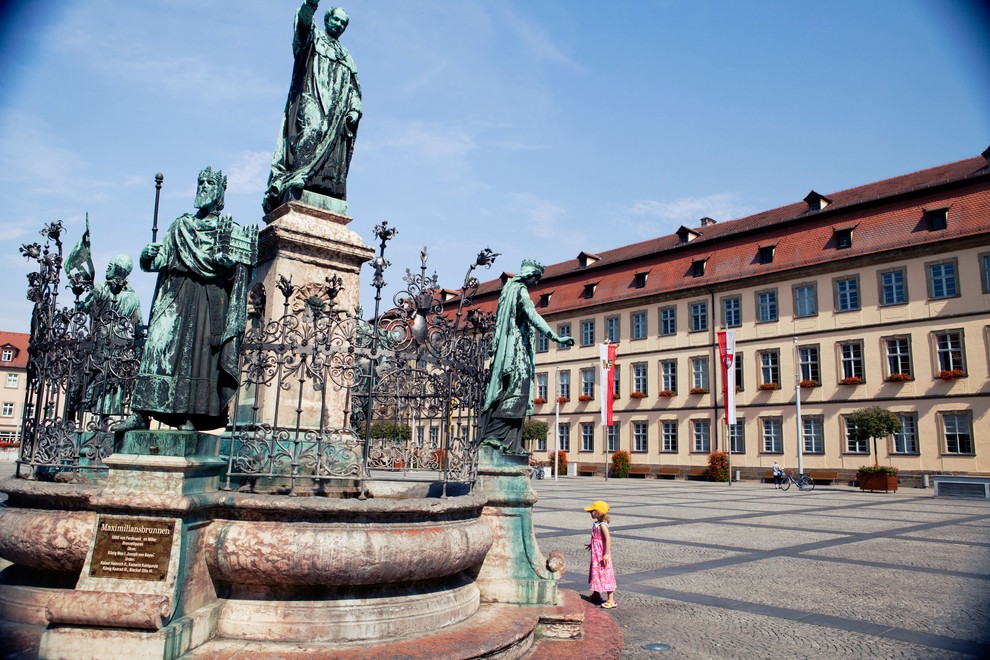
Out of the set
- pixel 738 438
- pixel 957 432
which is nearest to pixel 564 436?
pixel 738 438

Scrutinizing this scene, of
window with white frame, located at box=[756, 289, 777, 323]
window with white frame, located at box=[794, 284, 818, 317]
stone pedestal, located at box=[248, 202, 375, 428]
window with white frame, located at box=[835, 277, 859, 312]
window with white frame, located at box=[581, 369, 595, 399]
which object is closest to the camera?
stone pedestal, located at box=[248, 202, 375, 428]

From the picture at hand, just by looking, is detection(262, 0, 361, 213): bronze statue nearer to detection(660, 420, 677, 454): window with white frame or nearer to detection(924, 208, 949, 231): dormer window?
detection(924, 208, 949, 231): dormer window

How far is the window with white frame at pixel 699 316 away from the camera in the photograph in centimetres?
4109

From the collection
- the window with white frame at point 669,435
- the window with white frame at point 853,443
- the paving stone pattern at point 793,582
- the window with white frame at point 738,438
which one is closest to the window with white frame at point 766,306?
the window with white frame at point 738,438

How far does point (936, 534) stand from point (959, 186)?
82.2ft

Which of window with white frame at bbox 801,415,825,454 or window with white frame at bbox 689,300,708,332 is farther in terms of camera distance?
window with white frame at bbox 689,300,708,332

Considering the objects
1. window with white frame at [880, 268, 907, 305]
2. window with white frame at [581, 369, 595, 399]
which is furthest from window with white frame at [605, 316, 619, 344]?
window with white frame at [880, 268, 907, 305]

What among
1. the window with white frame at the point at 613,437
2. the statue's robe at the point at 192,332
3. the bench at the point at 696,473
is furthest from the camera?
the window with white frame at the point at 613,437

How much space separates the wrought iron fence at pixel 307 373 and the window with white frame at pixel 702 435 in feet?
115

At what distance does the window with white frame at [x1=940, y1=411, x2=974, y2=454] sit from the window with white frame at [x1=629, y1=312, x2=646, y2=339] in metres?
16.8

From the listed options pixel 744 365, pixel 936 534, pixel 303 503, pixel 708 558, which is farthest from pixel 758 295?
pixel 303 503

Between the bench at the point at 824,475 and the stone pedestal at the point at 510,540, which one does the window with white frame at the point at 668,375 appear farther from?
the stone pedestal at the point at 510,540

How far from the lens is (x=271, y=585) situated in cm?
444

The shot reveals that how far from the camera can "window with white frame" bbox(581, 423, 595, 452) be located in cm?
4531
